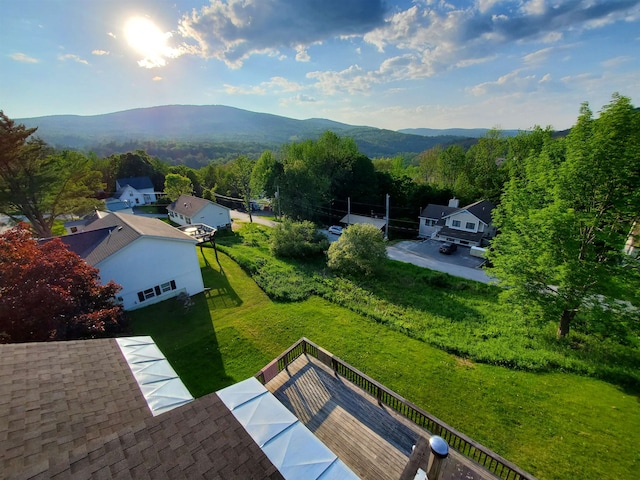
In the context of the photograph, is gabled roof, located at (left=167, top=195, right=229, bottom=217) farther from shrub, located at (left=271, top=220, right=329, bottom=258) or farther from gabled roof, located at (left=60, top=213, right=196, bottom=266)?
gabled roof, located at (left=60, top=213, right=196, bottom=266)

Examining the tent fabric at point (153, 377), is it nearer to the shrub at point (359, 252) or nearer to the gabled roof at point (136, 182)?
the shrub at point (359, 252)

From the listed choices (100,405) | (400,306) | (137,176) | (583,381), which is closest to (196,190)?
(137,176)

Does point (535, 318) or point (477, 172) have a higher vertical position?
point (477, 172)

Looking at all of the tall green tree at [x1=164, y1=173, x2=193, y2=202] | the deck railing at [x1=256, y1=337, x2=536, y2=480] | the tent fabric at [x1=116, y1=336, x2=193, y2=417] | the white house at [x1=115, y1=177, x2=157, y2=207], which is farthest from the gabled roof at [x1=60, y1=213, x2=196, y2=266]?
the white house at [x1=115, y1=177, x2=157, y2=207]

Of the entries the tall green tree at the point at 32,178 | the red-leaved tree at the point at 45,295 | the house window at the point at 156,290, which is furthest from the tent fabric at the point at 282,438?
the tall green tree at the point at 32,178

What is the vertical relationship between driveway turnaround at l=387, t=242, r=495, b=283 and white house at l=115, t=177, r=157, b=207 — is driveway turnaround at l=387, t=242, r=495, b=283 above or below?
below

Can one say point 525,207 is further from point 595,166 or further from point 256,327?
point 256,327
